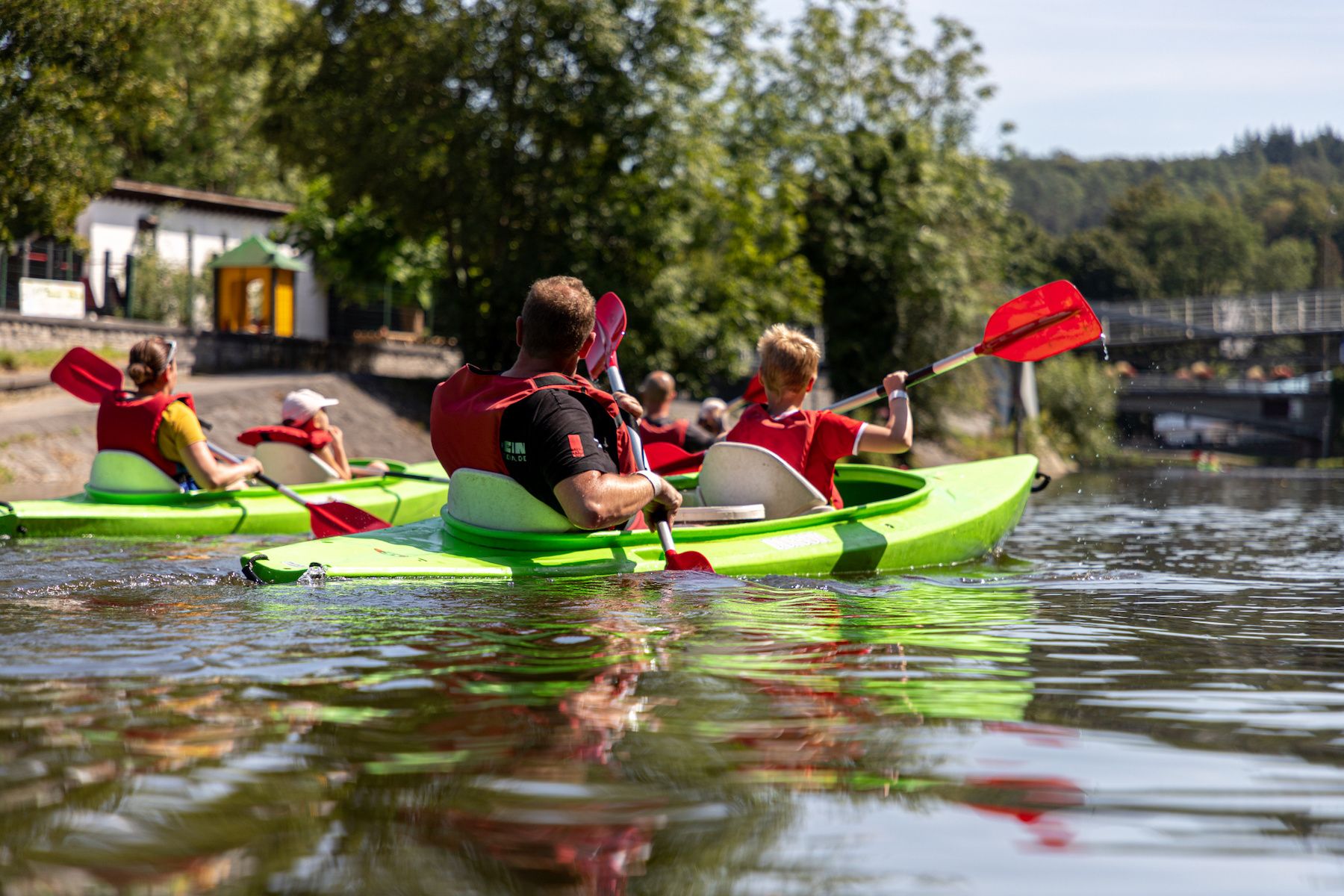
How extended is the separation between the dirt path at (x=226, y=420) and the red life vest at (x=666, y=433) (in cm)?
752

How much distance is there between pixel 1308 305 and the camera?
53.0 meters

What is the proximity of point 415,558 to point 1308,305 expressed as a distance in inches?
2152

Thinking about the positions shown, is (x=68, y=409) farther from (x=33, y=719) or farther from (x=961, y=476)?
(x=33, y=719)

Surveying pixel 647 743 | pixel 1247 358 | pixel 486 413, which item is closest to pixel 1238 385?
pixel 1247 358

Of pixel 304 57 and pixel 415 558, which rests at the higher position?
pixel 304 57

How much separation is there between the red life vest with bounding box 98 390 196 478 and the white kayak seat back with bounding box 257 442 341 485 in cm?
105

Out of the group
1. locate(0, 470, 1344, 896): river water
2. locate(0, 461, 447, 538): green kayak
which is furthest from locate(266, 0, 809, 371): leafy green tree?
locate(0, 470, 1344, 896): river water

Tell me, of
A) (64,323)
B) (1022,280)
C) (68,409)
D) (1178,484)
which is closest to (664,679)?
(68,409)

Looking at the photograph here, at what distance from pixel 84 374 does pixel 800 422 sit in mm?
5566

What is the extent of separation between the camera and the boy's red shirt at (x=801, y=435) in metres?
6.63

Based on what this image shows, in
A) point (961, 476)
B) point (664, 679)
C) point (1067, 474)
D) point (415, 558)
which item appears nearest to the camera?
point (664, 679)

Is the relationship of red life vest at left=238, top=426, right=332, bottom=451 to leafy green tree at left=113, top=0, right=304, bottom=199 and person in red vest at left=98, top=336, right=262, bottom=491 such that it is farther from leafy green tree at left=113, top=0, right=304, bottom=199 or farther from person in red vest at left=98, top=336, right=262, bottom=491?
leafy green tree at left=113, top=0, right=304, bottom=199

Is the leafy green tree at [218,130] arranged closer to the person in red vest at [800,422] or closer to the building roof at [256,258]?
the building roof at [256,258]

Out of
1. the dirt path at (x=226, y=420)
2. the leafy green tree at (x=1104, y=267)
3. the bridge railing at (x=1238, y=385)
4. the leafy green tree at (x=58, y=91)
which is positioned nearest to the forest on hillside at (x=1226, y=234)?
the leafy green tree at (x=1104, y=267)
